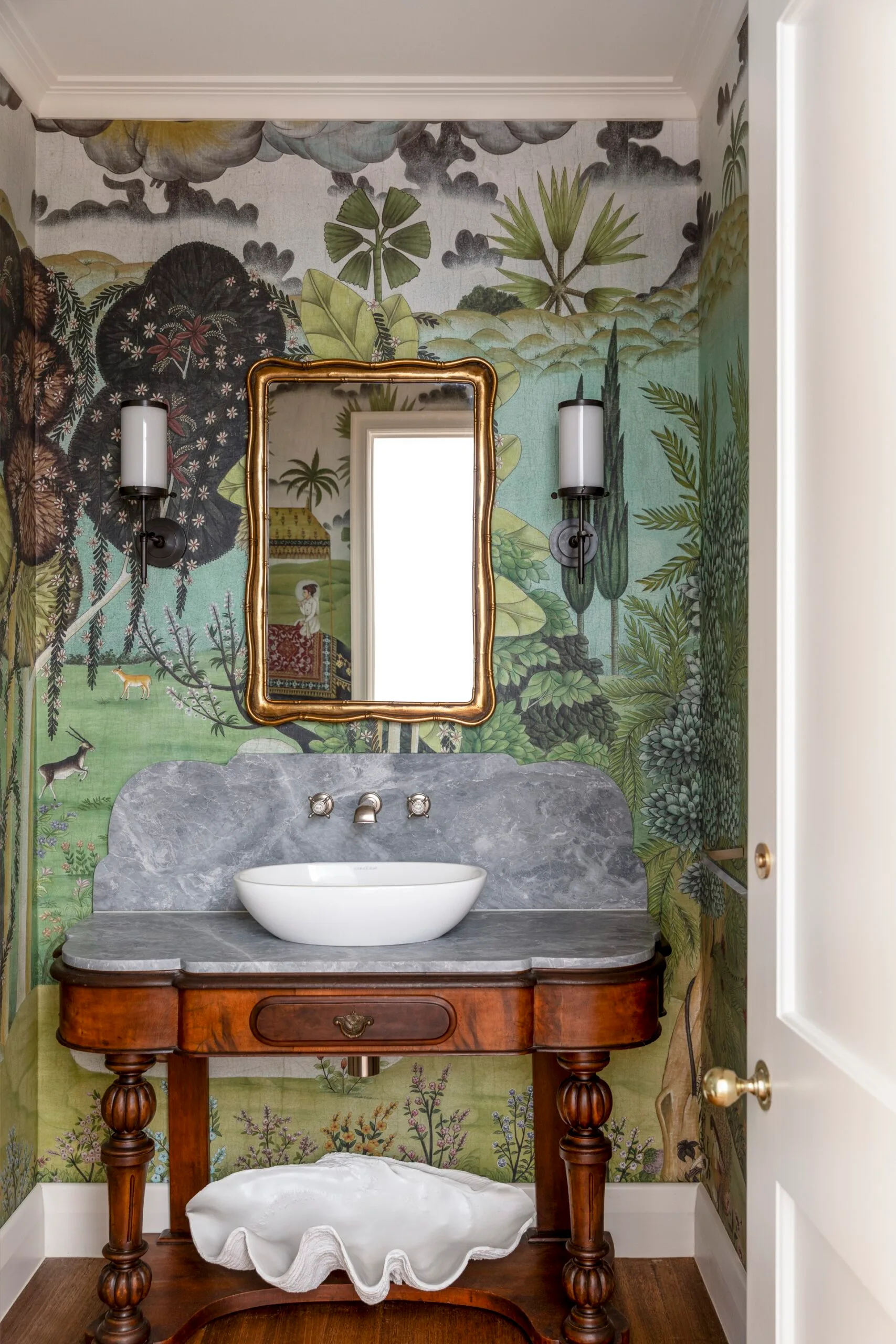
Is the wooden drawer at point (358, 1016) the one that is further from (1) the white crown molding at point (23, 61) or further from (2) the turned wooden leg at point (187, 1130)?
(1) the white crown molding at point (23, 61)

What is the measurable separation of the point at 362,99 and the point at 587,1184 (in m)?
2.44

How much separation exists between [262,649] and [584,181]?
1.36 m

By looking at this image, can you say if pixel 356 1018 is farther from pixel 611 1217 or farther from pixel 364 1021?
pixel 611 1217

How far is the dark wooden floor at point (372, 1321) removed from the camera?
7.41ft

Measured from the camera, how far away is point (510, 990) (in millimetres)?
2109

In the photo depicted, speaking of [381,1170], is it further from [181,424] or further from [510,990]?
[181,424]

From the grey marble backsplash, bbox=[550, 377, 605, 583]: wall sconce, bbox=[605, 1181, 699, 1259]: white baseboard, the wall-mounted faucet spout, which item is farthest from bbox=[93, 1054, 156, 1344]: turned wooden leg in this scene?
bbox=[550, 377, 605, 583]: wall sconce

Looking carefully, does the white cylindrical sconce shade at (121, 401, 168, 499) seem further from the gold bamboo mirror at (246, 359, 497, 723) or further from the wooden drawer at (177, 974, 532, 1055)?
the wooden drawer at (177, 974, 532, 1055)

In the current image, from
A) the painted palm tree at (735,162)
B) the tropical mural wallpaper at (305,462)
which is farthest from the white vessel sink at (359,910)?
the painted palm tree at (735,162)

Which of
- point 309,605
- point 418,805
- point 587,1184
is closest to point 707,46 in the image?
point 309,605

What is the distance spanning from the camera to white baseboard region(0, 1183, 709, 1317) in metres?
2.61

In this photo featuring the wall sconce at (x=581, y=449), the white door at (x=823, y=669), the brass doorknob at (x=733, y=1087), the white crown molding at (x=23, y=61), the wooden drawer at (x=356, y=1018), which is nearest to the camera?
the white door at (x=823, y=669)

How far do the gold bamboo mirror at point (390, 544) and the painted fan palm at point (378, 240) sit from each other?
224 millimetres

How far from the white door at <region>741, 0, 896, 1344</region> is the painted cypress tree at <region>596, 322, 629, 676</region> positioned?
1.38m
